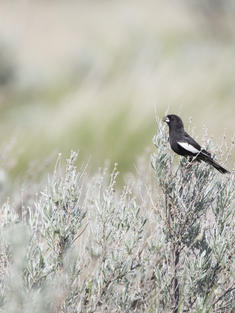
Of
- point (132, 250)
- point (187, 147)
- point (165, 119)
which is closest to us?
point (132, 250)

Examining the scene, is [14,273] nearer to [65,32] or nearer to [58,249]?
[58,249]

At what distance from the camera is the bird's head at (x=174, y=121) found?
4.46m

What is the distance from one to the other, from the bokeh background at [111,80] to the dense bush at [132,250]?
0.69 m

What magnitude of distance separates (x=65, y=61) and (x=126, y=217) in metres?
14.4

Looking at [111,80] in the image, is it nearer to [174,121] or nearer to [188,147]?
[174,121]

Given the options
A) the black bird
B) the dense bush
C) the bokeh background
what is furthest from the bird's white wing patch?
the bokeh background

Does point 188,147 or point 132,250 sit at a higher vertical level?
point 188,147

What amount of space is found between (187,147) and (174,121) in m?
0.38

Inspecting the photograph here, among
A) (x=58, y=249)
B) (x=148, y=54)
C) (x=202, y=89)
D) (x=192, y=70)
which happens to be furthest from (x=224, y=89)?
(x=58, y=249)

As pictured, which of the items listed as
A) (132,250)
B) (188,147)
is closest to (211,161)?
(188,147)

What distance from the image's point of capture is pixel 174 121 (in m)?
4.50

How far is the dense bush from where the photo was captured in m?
3.53

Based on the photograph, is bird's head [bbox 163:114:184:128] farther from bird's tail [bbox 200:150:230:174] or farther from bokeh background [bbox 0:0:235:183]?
bird's tail [bbox 200:150:230:174]

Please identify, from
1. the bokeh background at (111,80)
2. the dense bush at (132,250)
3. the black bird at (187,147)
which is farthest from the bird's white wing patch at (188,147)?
the bokeh background at (111,80)
